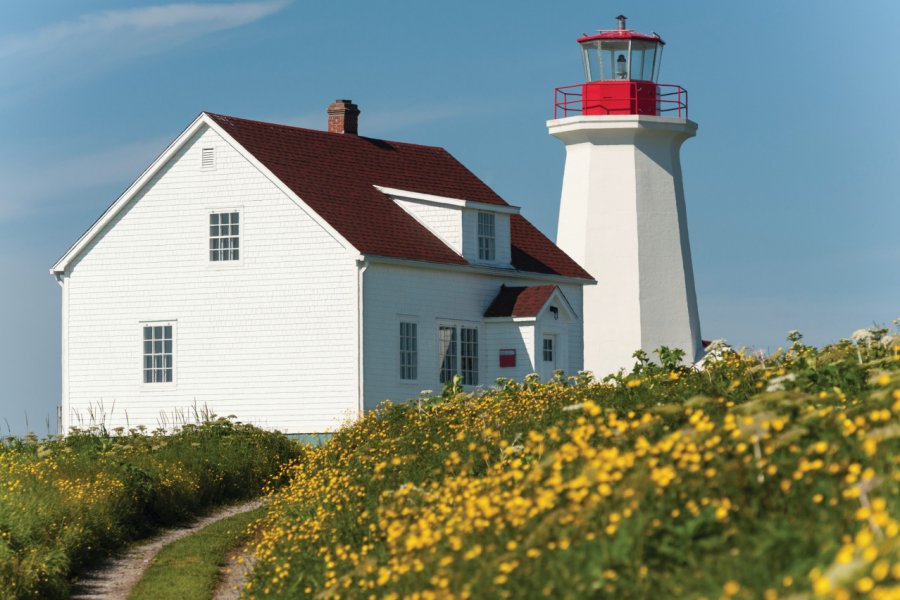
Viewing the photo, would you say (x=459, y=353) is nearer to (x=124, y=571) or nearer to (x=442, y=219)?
(x=442, y=219)

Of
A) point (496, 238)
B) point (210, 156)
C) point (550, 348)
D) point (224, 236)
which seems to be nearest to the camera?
point (224, 236)

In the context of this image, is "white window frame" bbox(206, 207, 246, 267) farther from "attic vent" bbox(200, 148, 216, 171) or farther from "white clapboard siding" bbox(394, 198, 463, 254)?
"white clapboard siding" bbox(394, 198, 463, 254)

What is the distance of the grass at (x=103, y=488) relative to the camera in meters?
15.0

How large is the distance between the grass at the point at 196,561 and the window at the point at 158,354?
32.5ft

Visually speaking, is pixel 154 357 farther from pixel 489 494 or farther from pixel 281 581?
pixel 489 494

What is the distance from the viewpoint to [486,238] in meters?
30.4

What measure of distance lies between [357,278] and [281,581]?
14.6m

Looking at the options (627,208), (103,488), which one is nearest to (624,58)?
(627,208)

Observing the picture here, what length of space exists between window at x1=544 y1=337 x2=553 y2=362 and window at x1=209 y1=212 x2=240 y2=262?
7424 millimetres

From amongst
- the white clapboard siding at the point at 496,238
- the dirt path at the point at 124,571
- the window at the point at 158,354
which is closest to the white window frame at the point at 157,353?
the window at the point at 158,354

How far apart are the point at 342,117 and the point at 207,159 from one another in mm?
5628

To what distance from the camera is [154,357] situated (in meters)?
28.6

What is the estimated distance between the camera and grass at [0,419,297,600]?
15016 mm

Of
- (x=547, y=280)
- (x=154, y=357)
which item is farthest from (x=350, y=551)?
(x=547, y=280)
